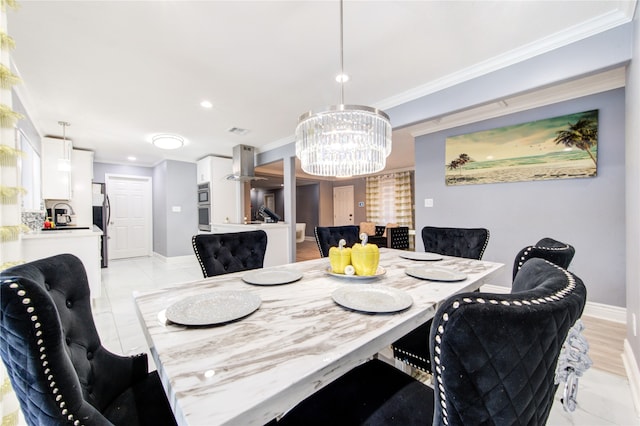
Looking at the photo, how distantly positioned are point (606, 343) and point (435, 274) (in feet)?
6.82

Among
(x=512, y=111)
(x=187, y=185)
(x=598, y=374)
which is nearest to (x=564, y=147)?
(x=512, y=111)

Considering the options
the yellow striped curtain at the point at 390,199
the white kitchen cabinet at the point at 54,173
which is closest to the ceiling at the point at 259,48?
the white kitchen cabinet at the point at 54,173

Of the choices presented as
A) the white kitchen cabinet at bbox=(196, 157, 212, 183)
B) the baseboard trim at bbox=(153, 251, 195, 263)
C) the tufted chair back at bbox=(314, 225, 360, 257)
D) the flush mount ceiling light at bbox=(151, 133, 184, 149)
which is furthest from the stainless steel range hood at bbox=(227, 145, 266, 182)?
the tufted chair back at bbox=(314, 225, 360, 257)

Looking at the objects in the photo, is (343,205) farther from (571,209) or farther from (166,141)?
(571,209)

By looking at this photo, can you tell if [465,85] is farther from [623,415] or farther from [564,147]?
[623,415]

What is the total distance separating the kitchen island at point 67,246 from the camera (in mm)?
2482

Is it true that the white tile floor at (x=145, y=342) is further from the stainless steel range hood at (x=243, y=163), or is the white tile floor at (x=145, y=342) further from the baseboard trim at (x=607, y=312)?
the stainless steel range hood at (x=243, y=163)

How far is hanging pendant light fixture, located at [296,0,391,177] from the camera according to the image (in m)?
1.50

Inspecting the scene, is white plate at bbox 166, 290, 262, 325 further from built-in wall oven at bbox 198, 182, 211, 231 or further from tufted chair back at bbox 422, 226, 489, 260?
built-in wall oven at bbox 198, 182, 211, 231

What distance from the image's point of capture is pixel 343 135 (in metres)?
1.64

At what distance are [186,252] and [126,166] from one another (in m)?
2.65

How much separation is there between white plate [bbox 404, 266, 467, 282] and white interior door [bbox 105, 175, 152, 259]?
693cm

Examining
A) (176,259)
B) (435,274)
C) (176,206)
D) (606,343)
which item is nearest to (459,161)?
(606,343)

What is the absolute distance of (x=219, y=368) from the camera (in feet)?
1.92
